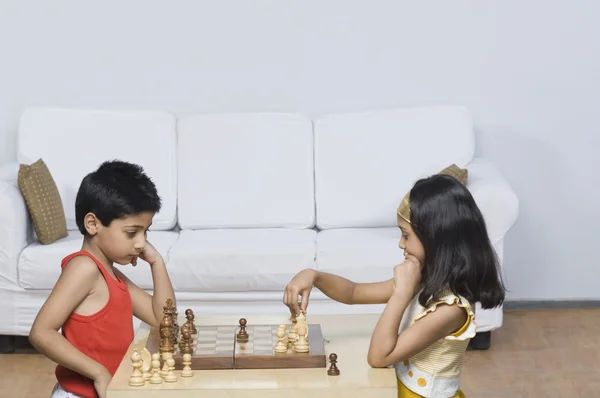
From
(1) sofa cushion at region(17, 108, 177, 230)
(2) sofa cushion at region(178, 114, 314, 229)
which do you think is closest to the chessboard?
(2) sofa cushion at region(178, 114, 314, 229)

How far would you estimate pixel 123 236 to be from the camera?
2.08 meters

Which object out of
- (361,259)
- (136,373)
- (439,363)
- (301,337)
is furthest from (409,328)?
(361,259)

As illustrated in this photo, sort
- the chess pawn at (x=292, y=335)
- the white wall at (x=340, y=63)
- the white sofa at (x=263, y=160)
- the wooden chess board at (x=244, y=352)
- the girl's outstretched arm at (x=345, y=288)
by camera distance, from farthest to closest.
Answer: the white wall at (x=340, y=63)
the white sofa at (x=263, y=160)
the girl's outstretched arm at (x=345, y=288)
the chess pawn at (x=292, y=335)
the wooden chess board at (x=244, y=352)

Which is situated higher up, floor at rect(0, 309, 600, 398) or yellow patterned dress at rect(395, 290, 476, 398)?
yellow patterned dress at rect(395, 290, 476, 398)

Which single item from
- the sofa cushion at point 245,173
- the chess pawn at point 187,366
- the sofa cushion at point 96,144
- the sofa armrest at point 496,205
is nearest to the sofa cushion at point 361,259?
the sofa armrest at point 496,205

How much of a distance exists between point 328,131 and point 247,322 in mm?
2022

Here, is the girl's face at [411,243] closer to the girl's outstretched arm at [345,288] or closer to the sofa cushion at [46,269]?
the girl's outstretched arm at [345,288]

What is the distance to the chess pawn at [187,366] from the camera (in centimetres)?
179

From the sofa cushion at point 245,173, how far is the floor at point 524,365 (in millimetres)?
923

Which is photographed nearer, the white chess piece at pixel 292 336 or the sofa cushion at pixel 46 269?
the white chess piece at pixel 292 336

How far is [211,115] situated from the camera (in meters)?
4.16

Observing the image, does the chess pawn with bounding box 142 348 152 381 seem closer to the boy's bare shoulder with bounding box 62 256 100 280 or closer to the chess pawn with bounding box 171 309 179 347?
the chess pawn with bounding box 171 309 179 347

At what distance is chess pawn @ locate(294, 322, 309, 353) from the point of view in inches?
74.4

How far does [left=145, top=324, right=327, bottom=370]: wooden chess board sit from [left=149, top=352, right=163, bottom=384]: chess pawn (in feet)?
0.14
